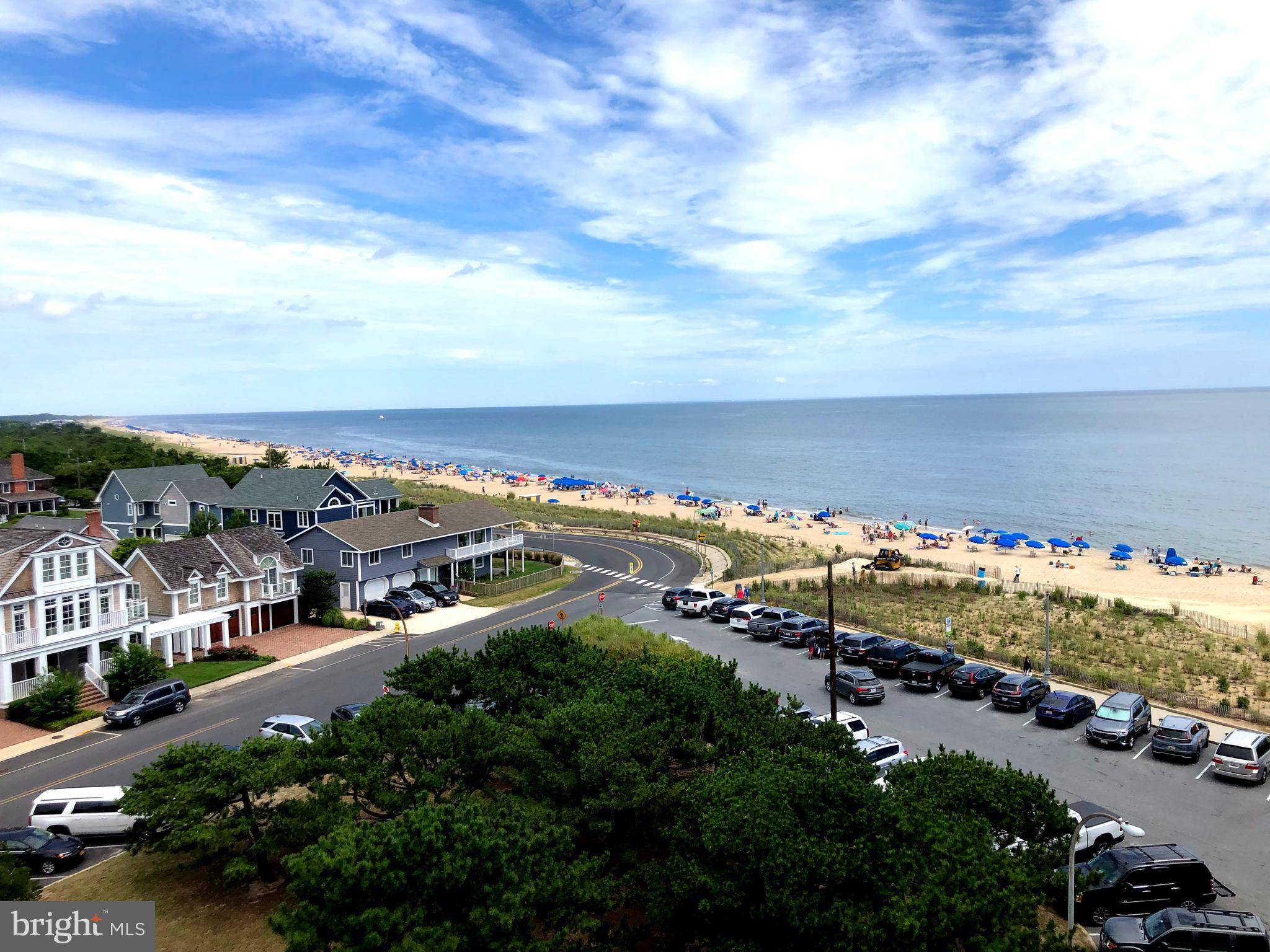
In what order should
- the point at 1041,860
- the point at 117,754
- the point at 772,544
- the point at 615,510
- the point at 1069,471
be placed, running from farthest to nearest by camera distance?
1. the point at 1069,471
2. the point at 615,510
3. the point at 772,544
4. the point at 117,754
5. the point at 1041,860

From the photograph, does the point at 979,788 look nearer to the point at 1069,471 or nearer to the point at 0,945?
the point at 0,945

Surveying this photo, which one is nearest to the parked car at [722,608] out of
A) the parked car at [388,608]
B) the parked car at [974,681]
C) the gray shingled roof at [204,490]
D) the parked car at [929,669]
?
the parked car at [929,669]

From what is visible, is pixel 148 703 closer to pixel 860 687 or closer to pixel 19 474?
pixel 860 687

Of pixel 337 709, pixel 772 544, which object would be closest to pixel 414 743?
pixel 337 709

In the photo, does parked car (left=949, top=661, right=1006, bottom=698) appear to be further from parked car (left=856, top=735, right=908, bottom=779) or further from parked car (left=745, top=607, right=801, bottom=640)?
parked car (left=745, top=607, right=801, bottom=640)

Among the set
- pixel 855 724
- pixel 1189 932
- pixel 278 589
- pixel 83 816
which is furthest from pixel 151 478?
pixel 1189 932

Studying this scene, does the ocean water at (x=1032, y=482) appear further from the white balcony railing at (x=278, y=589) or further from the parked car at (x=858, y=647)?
the white balcony railing at (x=278, y=589)
